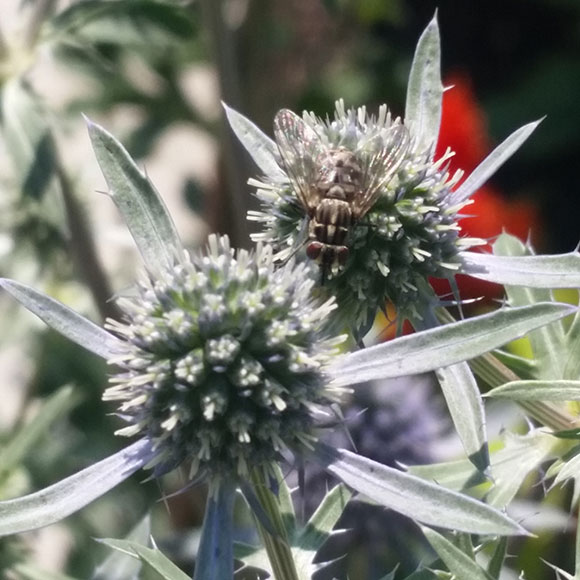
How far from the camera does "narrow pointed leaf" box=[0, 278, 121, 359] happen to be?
2.82 feet

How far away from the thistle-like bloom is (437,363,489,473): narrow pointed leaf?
0.07m

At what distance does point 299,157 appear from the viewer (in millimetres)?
1029

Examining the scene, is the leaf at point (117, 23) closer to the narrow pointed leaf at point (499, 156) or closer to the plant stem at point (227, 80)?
the plant stem at point (227, 80)

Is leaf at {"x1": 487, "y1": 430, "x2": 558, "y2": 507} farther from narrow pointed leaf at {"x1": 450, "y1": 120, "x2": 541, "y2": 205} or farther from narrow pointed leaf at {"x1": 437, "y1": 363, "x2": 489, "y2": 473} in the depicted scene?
narrow pointed leaf at {"x1": 450, "y1": 120, "x2": 541, "y2": 205}

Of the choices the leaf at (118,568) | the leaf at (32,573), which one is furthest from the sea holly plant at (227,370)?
the leaf at (32,573)

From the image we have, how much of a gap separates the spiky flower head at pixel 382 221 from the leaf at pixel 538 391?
14 cm

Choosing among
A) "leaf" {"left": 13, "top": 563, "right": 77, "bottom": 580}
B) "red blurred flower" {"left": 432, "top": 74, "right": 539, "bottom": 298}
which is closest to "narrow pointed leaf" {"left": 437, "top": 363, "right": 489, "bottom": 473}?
"leaf" {"left": 13, "top": 563, "right": 77, "bottom": 580}

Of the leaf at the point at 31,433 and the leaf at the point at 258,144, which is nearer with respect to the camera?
the leaf at the point at 258,144

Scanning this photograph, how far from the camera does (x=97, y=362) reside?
2.03 meters

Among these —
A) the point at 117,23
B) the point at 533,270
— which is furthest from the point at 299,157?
the point at 117,23

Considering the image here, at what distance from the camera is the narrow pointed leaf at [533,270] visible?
36.5 inches

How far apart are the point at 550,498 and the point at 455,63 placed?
1.77 m

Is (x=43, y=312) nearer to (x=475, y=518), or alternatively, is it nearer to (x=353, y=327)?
(x=353, y=327)

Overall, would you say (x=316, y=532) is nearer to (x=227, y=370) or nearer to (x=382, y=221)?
(x=227, y=370)
